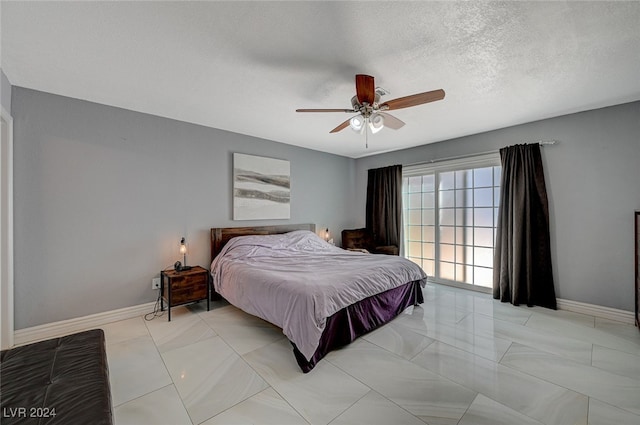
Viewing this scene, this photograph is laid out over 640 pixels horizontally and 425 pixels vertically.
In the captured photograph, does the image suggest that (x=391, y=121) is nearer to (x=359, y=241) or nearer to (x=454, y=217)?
(x=454, y=217)

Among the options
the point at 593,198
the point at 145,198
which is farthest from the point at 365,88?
the point at 593,198

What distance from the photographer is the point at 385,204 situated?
509 centimetres

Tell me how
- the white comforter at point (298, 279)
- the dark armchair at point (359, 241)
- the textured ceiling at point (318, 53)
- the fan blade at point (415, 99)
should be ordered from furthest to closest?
the dark armchair at point (359, 241), the white comforter at point (298, 279), the fan blade at point (415, 99), the textured ceiling at point (318, 53)

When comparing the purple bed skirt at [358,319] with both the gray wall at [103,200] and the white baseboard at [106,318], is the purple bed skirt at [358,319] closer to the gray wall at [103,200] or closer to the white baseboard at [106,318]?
the white baseboard at [106,318]

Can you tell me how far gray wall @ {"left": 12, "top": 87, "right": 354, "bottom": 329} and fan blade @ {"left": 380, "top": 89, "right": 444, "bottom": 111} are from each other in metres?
2.56

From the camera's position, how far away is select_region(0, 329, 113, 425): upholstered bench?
3.40 ft

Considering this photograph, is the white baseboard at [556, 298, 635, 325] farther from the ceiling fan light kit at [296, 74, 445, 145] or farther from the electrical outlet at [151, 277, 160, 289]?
the electrical outlet at [151, 277, 160, 289]

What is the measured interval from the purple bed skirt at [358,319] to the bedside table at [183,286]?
1611mm

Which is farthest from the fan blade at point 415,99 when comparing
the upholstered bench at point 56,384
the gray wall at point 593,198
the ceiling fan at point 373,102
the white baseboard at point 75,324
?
the white baseboard at point 75,324

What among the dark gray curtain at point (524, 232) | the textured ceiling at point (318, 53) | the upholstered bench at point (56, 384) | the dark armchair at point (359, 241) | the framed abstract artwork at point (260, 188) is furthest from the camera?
the dark armchair at point (359, 241)

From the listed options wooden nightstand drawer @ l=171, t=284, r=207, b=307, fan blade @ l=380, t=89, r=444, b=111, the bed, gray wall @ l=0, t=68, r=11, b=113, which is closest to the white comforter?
the bed

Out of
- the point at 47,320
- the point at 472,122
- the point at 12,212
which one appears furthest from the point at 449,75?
the point at 47,320

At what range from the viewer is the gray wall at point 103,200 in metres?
Answer: 2.56

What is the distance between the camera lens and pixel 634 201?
2.88m
